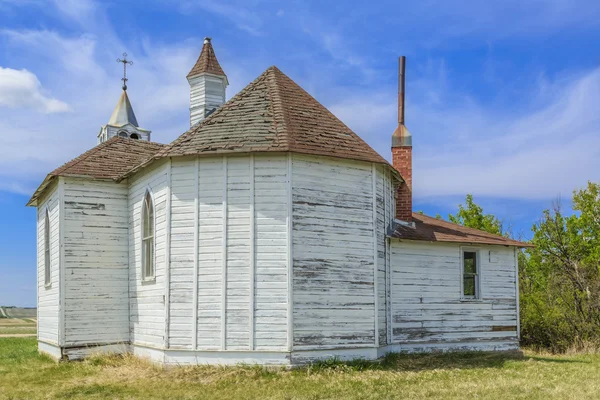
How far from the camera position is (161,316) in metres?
15.7

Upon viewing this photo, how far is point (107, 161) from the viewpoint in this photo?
1964 cm

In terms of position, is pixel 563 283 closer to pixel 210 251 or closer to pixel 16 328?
pixel 210 251

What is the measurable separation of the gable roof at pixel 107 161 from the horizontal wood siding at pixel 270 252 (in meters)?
5.80

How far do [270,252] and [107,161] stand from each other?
24.5ft

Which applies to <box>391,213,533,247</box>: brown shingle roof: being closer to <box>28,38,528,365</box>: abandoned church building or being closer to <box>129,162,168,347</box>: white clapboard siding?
<box>28,38,528,365</box>: abandoned church building

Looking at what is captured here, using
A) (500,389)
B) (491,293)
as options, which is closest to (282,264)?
(500,389)

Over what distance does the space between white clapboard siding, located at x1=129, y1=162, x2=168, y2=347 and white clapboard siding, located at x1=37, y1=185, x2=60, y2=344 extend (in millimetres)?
2197

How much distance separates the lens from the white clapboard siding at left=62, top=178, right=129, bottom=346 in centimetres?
1820

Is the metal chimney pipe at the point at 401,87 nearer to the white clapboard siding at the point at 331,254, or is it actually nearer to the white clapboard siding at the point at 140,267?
the white clapboard siding at the point at 331,254

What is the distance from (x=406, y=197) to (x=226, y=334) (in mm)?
7879

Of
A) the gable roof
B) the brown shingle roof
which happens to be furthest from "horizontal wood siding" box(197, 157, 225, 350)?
the brown shingle roof

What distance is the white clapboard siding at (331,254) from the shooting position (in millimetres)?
14805

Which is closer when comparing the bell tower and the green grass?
the green grass

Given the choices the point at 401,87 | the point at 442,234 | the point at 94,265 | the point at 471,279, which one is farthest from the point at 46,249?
the point at 471,279
